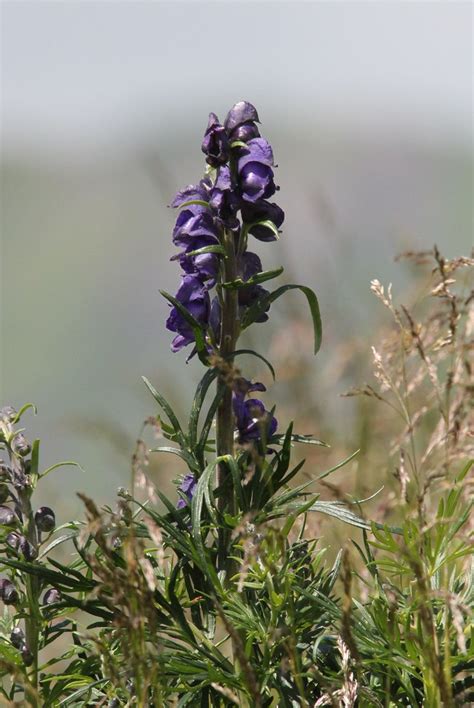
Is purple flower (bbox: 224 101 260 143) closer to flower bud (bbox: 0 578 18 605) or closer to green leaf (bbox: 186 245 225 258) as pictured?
green leaf (bbox: 186 245 225 258)

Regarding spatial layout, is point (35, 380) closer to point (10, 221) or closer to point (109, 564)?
point (10, 221)

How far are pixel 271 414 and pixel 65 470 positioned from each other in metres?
36.3

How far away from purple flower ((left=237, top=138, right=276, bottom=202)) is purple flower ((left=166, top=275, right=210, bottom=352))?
21cm

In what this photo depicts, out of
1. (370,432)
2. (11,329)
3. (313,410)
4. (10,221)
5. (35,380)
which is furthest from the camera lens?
(10,221)

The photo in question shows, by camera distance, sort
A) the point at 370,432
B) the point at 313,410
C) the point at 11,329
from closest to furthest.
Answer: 1. the point at 370,432
2. the point at 313,410
3. the point at 11,329

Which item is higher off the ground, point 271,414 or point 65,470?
point 65,470

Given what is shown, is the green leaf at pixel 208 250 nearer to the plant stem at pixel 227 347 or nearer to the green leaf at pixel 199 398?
the plant stem at pixel 227 347

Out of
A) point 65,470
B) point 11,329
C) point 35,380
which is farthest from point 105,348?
point 65,470

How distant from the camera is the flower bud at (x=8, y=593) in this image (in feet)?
6.73

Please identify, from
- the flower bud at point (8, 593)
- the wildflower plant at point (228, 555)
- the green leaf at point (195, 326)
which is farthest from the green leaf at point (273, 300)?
the flower bud at point (8, 593)

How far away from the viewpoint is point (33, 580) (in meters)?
2.02

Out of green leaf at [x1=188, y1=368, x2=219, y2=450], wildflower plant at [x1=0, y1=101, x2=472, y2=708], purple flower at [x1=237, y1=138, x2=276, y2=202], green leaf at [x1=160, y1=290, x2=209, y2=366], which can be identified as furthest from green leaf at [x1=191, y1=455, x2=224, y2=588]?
purple flower at [x1=237, y1=138, x2=276, y2=202]

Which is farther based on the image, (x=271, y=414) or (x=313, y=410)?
(x=313, y=410)

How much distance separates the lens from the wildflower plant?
1.86 meters
